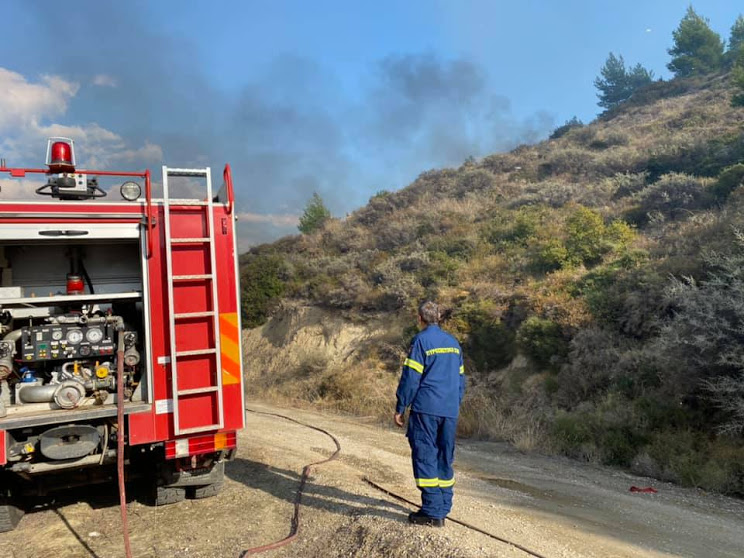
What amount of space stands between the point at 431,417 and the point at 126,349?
3.14m

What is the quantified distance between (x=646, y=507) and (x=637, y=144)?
26393mm

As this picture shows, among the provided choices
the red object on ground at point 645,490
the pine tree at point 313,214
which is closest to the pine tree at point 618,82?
the pine tree at point 313,214

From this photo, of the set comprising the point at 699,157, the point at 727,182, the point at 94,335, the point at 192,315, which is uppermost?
the point at 699,157

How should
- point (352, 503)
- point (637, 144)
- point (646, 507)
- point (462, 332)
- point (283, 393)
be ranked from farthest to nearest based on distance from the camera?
point (637, 144), point (283, 393), point (462, 332), point (646, 507), point (352, 503)

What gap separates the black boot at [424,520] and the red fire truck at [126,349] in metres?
1.87

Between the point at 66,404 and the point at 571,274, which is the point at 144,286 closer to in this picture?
the point at 66,404

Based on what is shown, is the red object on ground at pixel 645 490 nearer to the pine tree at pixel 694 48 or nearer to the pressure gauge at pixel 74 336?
the pressure gauge at pixel 74 336

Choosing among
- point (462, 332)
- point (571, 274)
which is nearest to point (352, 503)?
point (462, 332)

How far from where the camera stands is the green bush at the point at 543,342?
11742 millimetres

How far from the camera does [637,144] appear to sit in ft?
94.7

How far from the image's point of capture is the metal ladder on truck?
5.33 meters

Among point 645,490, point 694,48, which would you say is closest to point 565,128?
point 694,48

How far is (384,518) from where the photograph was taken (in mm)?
5043

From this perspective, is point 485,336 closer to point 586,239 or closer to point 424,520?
point 586,239
